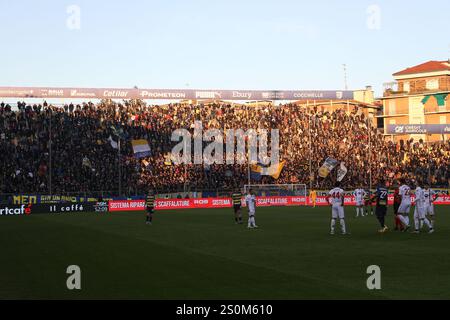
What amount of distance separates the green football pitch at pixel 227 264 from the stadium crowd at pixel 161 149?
29.0 m

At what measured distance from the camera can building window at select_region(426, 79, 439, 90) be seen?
98.2 m

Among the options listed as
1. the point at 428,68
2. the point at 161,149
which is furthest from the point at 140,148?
the point at 428,68

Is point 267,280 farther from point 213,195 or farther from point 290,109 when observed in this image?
point 290,109

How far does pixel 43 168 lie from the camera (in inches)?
2264

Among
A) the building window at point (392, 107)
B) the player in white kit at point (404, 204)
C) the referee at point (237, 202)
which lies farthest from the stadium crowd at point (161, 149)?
the player in white kit at point (404, 204)

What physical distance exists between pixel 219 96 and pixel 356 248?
207ft

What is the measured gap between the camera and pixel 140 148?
→ 6238 cm

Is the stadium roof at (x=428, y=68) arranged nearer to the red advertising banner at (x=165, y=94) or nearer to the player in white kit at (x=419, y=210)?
the red advertising banner at (x=165, y=94)

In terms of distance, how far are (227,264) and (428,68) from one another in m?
91.1

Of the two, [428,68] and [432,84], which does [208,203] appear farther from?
[428,68]

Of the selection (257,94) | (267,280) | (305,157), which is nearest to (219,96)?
(257,94)

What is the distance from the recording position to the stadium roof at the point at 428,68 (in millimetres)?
99312

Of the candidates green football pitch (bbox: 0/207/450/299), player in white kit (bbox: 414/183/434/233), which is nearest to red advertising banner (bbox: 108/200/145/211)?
green football pitch (bbox: 0/207/450/299)

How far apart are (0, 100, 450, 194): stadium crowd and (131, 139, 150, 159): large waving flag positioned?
864mm
